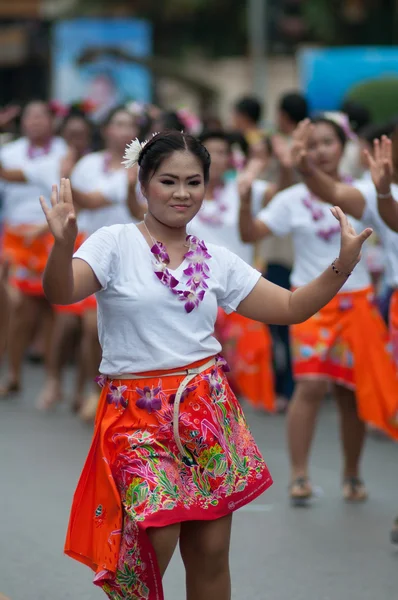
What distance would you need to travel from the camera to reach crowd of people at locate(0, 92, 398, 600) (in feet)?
13.8

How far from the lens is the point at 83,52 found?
20828 mm

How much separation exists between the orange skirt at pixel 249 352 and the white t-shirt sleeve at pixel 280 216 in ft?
6.70

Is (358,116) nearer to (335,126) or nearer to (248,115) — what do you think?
(248,115)

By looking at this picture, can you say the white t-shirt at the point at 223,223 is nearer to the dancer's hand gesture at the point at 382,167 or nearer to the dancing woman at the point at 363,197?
the dancing woman at the point at 363,197

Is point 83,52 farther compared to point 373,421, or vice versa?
point 83,52

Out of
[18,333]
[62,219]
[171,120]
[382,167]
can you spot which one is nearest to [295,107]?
[171,120]

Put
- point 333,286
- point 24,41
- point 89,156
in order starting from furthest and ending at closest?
1. point 24,41
2. point 89,156
3. point 333,286

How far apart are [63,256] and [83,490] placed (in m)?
0.84

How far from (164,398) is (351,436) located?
2.98m

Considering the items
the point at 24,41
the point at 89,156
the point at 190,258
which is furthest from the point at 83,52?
the point at 190,258

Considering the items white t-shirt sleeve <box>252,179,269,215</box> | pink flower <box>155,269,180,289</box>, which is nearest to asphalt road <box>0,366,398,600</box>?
white t-shirt sleeve <box>252,179,269,215</box>

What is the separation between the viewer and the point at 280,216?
7078mm

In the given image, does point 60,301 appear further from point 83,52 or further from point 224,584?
point 83,52

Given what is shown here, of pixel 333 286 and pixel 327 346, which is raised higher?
pixel 333 286
